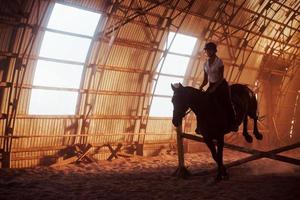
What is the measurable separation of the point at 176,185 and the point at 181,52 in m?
9.68

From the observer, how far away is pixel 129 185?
35.0 ft

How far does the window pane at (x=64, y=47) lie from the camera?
1347 centimetres

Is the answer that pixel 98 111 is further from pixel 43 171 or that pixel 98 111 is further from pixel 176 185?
pixel 176 185

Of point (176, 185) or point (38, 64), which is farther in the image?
point (38, 64)

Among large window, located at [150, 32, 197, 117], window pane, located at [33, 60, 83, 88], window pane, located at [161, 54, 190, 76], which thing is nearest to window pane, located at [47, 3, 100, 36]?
window pane, located at [33, 60, 83, 88]

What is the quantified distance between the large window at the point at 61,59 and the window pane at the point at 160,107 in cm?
487

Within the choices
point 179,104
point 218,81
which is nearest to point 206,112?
point 179,104

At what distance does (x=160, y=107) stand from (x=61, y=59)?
264 inches

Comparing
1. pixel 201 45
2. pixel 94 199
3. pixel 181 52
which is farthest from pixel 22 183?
pixel 201 45

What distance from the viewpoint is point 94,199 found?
9023mm

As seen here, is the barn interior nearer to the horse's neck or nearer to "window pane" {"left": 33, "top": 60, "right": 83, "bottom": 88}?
"window pane" {"left": 33, "top": 60, "right": 83, "bottom": 88}

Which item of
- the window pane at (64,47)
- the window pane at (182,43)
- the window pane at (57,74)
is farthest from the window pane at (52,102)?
the window pane at (182,43)

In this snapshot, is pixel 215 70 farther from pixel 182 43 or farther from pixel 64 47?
pixel 182 43

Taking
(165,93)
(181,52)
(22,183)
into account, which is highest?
(181,52)
